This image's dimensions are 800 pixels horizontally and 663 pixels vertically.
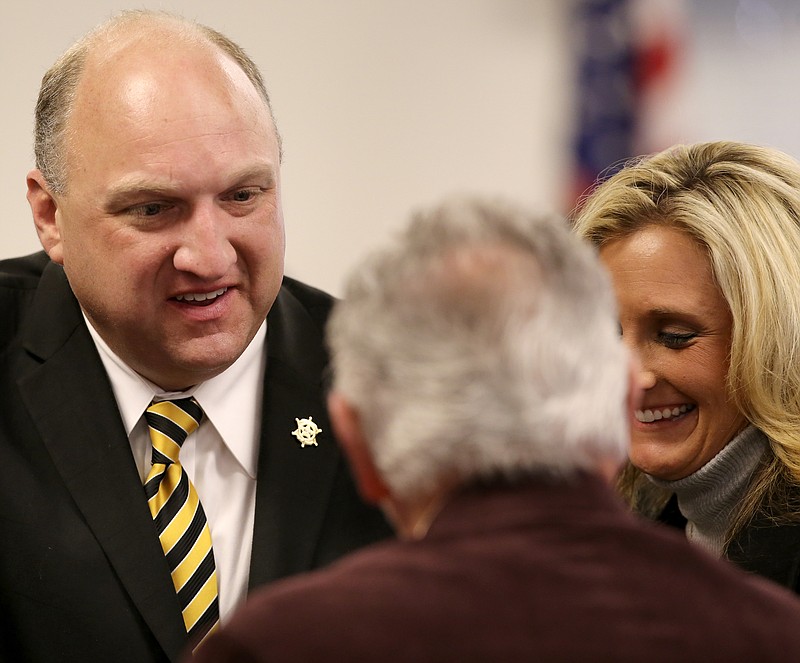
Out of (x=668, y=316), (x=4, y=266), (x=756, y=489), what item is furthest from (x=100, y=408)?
(x=756, y=489)

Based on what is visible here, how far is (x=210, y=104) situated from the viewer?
1912mm

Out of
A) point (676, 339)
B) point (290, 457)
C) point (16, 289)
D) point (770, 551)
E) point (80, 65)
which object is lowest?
point (770, 551)

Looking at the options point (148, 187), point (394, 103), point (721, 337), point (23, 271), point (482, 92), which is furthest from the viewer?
point (482, 92)

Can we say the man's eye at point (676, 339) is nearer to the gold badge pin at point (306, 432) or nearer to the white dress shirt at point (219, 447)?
the gold badge pin at point (306, 432)

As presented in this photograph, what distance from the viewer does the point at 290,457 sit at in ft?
6.73

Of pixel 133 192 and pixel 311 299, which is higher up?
pixel 133 192

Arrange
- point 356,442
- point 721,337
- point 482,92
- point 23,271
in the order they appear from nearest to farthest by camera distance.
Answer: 1. point 356,442
2. point 721,337
3. point 23,271
4. point 482,92

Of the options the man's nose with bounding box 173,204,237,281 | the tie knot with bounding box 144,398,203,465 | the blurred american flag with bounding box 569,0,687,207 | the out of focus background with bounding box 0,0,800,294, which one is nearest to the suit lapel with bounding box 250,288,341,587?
the tie knot with bounding box 144,398,203,465

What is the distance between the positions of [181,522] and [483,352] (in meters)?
0.99

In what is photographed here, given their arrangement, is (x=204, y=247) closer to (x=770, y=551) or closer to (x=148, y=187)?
(x=148, y=187)

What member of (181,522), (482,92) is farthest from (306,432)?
(482,92)

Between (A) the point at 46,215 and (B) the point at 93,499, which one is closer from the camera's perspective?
(B) the point at 93,499

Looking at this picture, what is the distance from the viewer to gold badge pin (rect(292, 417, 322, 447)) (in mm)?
2072

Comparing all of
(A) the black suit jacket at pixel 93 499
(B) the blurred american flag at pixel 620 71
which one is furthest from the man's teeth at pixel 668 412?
(B) the blurred american flag at pixel 620 71
